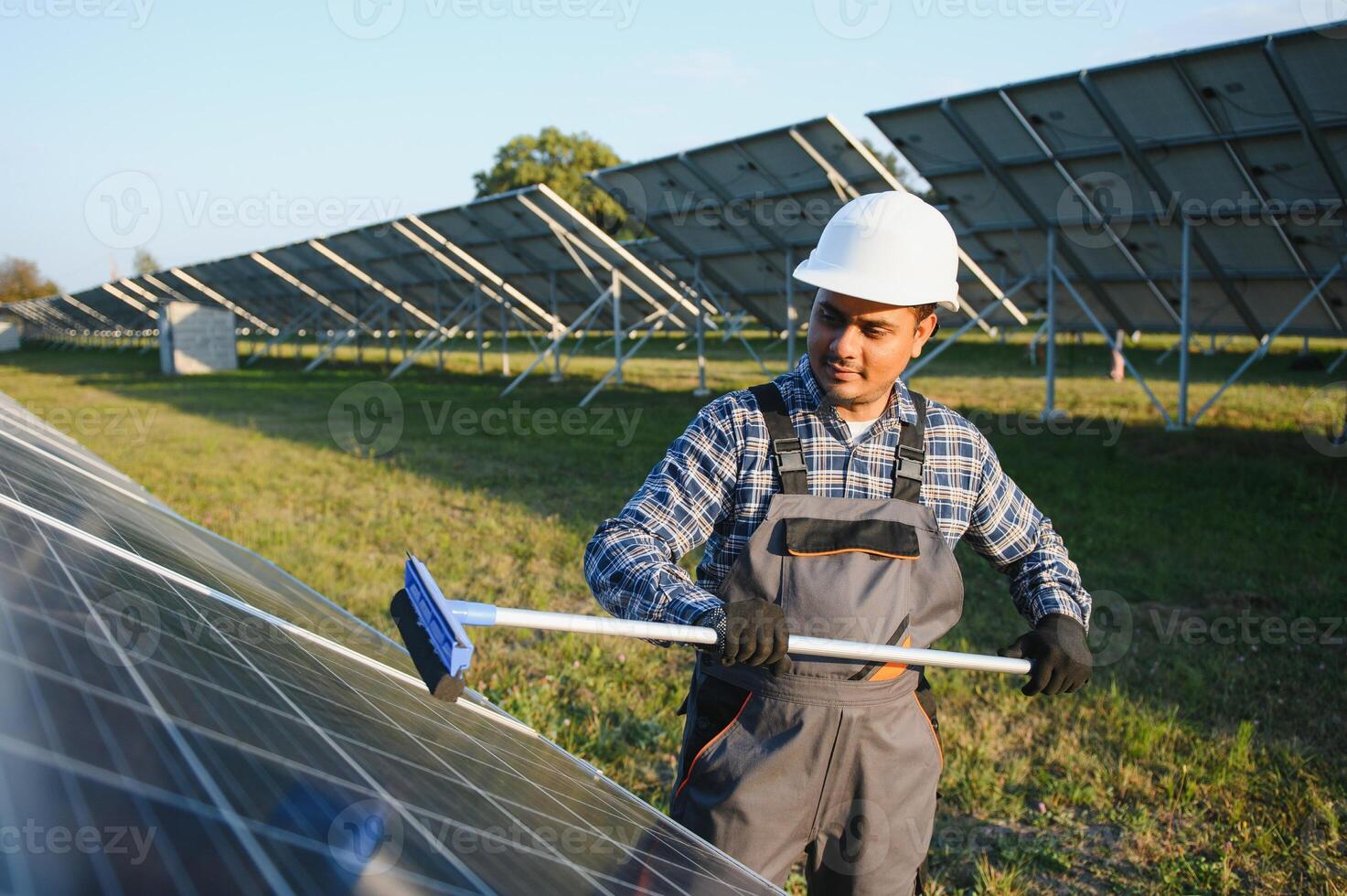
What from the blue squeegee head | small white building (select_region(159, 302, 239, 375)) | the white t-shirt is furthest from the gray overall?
small white building (select_region(159, 302, 239, 375))

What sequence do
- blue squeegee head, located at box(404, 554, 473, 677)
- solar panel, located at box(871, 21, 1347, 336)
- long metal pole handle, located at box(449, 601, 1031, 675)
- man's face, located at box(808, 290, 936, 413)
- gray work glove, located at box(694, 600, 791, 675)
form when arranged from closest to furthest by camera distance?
blue squeegee head, located at box(404, 554, 473, 677)
long metal pole handle, located at box(449, 601, 1031, 675)
gray work glove, located at box(694, 600, 791, 675)
man's face, located at box(808, 290, 936, 413)
solar panel, located at box(871, 21, 1347, 336)

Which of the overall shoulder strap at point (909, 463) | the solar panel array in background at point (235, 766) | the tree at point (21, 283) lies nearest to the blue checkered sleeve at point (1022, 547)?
the overall shoulder strap at point (909, 463)

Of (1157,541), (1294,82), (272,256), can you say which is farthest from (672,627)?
(272,256)

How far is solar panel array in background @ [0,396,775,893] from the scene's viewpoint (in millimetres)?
681

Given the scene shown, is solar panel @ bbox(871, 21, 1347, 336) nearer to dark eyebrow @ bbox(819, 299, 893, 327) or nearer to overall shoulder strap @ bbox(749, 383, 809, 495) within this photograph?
dark eyebrow @ bbox(819, 299, 893, 327)

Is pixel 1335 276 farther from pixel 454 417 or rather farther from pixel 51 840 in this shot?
pixel 51 840

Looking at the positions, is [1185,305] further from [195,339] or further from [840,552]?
[195,339]

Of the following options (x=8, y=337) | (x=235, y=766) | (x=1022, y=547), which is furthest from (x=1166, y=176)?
(x=8, y=337)

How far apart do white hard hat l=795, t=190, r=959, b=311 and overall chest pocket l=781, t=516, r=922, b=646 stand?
41 cm

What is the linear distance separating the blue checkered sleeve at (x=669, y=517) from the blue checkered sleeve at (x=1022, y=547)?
526mm

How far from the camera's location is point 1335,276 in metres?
8.77

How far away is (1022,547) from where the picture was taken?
6.73 feet

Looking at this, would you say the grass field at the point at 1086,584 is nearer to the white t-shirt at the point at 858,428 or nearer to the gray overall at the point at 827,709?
the gray overall at the point at 827,709

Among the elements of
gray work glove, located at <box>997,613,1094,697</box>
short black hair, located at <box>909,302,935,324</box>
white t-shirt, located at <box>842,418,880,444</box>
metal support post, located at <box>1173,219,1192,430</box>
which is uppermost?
metal support post, located at <box>1173,219,1192,430</box>
